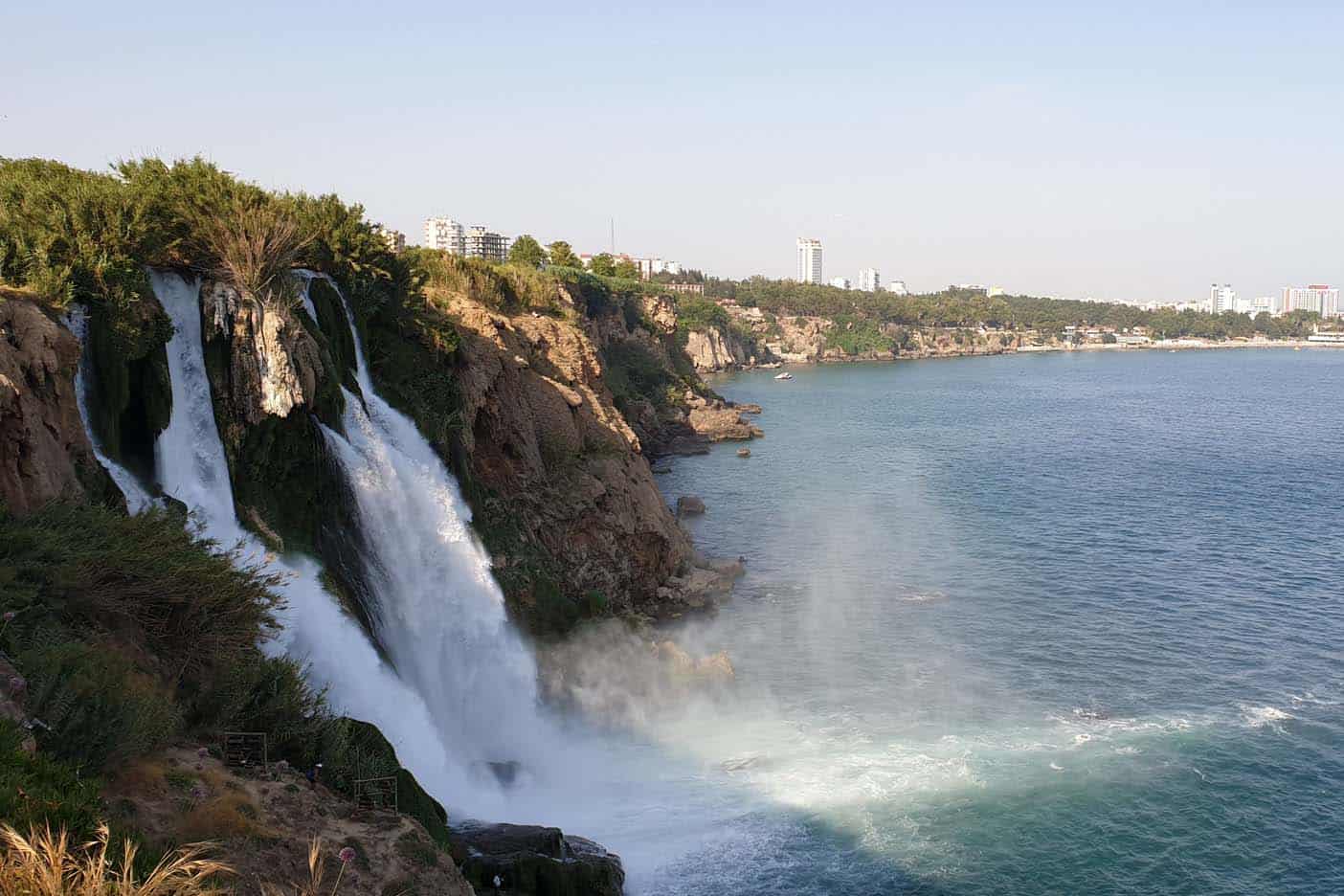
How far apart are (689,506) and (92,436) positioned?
35.3 metres

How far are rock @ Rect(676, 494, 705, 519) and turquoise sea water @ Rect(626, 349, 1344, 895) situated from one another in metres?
1.49

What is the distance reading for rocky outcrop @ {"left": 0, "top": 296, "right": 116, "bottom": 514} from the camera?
14961 mm

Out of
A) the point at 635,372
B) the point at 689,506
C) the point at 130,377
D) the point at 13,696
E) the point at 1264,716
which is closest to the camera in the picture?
the point at 13,696

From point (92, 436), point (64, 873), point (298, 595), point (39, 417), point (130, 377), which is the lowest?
point (298, 595)

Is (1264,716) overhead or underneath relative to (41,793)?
underneath

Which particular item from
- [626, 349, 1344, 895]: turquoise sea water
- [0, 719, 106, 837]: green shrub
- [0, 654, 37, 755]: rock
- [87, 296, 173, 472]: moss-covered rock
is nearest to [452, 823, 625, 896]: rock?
[626, 349, 1344, 895]: turquoise sea water

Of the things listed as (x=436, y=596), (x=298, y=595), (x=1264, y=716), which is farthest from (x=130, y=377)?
(x=1264, y=716)

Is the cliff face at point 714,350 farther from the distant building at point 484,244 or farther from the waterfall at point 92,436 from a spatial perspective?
the waterfall at point 92,436

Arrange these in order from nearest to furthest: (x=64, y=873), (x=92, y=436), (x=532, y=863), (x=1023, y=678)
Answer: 1. (x=64, y=873)
2. (x=532, y=863)
3. (x=92, y=436)
4. (x=1023, y=678)

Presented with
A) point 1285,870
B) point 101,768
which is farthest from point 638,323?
point 101,768

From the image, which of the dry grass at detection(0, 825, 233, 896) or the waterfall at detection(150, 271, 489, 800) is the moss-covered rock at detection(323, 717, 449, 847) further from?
the dry grass at detection(0, 825, 233, 896)

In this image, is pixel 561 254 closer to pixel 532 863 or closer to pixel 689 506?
pixel 689 506

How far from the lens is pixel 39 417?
1570 cm

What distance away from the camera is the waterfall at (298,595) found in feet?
60.7
